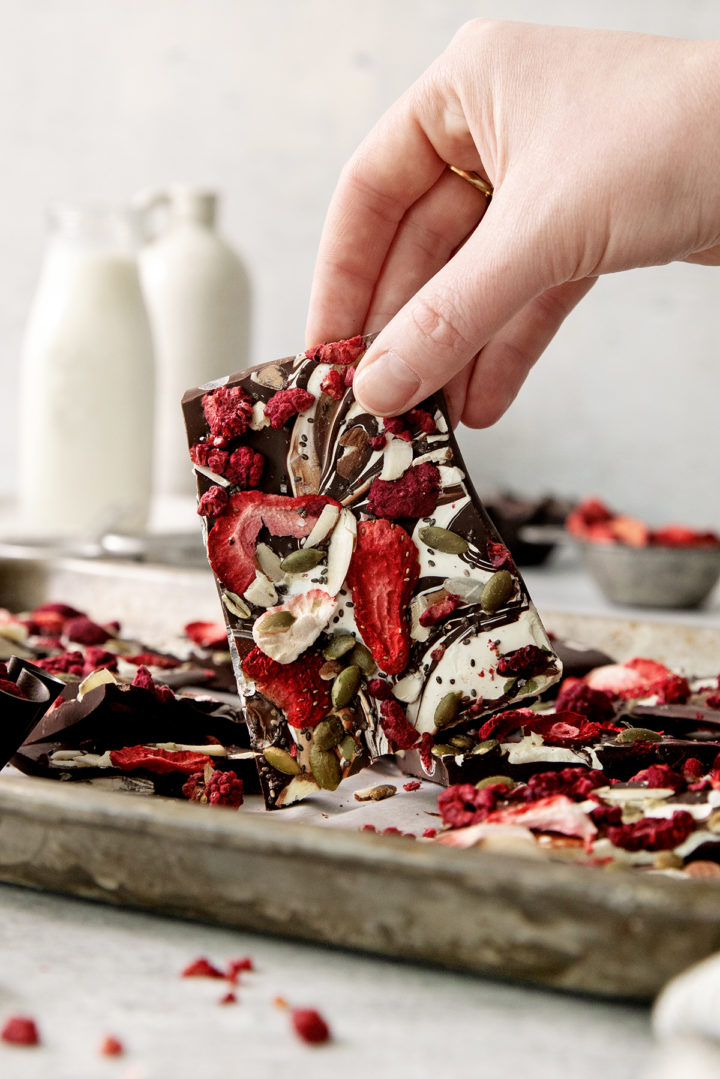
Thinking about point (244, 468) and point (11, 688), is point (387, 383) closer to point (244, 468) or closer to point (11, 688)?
point (244, 468)

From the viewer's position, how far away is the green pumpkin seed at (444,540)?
767 millimetres

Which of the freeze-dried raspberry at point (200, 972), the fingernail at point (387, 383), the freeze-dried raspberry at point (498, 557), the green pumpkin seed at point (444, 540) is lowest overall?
the freeze-dried raspberry at point (200, 972)

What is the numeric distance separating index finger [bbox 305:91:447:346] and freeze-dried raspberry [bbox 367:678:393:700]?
1.00 feet

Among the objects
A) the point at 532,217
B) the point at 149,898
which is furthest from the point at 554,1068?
the point at 532,217

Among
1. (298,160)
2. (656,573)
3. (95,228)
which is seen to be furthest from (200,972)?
(298,160)

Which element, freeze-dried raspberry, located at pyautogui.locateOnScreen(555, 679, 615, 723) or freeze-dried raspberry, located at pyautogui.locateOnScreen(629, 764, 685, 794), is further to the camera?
freeze-dried raspberry, located at pyautogui.locateOnScreen(555, 679, 615, 723)

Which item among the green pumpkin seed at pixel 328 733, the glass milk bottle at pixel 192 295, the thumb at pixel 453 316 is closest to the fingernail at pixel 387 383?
the thumb at pixel 453 316

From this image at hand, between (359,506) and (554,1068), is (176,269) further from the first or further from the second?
(554,1068)

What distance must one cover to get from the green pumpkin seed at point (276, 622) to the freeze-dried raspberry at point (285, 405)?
129mm

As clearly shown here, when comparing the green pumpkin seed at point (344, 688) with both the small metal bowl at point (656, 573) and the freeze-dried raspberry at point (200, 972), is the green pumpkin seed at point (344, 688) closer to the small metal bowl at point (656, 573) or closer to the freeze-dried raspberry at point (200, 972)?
the freeze-dried raspberry at point (200, 972)

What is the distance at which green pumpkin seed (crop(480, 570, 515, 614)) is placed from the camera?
755 millimetres

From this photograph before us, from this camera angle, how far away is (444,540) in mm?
767

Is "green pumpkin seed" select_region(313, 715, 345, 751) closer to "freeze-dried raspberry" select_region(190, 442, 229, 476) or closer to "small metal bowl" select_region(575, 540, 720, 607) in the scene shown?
"freeze-dried raspberry" select_region(190, 442, 229, 476)

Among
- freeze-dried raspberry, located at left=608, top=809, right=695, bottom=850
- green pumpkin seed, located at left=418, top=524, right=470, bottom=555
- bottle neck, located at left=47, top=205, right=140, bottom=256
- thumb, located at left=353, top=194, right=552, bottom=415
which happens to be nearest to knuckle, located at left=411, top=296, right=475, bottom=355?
thumb, located at left=353, top=194, right=552, bottom=415
